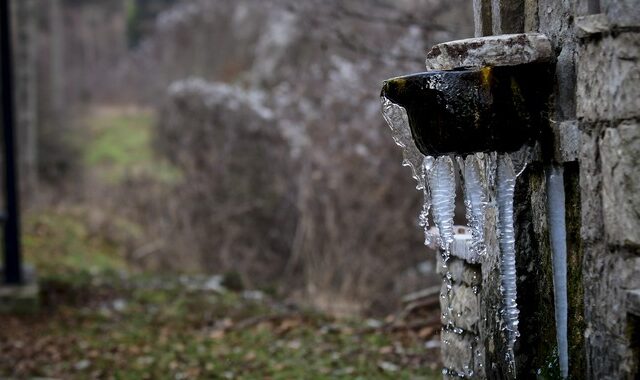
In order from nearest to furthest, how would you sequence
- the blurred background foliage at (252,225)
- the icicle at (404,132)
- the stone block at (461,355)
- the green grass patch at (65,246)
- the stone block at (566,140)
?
the stone block at (566,140) → the icicle at (404,132) → the stone block at (461,355) → the blurred background foliage at (252,225) → the green grass patch at (65,246)

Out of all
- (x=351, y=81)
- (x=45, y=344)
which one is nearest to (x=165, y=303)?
(x=45, y=344)

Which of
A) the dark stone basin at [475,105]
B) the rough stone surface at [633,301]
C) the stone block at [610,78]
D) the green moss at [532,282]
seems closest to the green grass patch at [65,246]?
the green moss at [532,282]

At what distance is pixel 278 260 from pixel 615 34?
697cm

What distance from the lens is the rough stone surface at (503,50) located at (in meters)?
3.03

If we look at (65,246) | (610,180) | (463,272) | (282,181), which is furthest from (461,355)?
(65,246)

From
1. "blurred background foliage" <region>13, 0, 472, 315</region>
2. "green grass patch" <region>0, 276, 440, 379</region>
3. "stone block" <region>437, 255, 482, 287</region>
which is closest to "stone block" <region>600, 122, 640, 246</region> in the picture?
A: "stone block" <region>437, 255, 482, 287</region>

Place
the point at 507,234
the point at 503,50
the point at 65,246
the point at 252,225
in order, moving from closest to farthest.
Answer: the point at 503,50 < the point at 507,234 < the point at 252,225 < the point at 65,246

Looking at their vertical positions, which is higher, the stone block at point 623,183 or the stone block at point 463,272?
the stone block at point 623,183

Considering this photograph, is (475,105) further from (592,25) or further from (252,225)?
(252,225)

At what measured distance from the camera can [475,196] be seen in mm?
3369

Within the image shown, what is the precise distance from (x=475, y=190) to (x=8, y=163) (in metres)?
4.95

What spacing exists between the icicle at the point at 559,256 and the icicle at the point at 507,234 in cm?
17

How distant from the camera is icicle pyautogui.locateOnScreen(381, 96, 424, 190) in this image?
3.34m

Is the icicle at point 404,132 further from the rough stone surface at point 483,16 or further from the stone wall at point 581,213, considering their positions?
the rough stone surface at point 483,16
